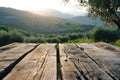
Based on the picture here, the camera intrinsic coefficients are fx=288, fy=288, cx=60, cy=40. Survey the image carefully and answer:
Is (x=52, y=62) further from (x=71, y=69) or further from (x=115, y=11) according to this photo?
(x=115, y=11)

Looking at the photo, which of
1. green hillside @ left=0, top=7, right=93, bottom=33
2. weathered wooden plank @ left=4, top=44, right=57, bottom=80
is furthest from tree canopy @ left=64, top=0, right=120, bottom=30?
green hillside @ left=0, top=7, right=93, bottom=33

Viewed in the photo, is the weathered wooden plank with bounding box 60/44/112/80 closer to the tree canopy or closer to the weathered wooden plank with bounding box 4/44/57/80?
the weathered wooden plank with bounding box 4/44/57/80

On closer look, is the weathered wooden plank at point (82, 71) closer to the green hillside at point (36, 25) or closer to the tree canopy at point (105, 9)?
the tree canopy at point (105, 9)

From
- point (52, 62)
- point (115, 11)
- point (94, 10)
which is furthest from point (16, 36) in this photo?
point (52, 62)

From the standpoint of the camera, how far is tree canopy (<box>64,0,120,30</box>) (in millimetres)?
17594

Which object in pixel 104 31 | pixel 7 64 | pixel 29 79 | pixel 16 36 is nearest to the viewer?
pixel 29 79

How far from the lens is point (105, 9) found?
1859cm

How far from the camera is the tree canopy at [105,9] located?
1759cm

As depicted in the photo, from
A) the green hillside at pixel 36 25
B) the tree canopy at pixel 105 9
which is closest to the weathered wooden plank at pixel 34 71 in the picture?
the tree canopy at pixel 105 9

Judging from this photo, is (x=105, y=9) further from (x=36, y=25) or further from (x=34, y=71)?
(x=36, y=25)

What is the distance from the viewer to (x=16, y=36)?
814 inches

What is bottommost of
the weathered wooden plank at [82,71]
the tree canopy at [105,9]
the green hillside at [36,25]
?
the weathered wooden plank at [82,71]

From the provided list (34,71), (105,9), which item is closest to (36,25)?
(105,9)

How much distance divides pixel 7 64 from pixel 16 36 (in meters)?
17.4
